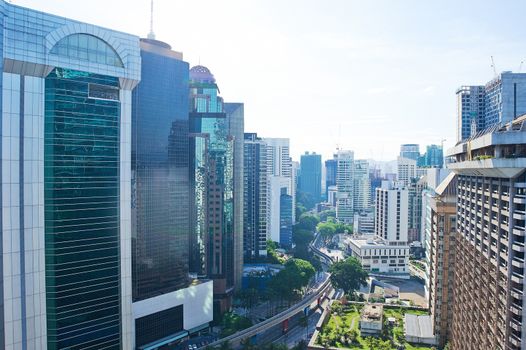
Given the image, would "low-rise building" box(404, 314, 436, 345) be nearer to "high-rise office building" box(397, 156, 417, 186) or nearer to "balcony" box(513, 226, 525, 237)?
"balcony" box(513, 226, 525, 237)

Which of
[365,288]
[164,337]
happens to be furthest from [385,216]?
[164,337]

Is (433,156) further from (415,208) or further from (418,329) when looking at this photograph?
(418,329)

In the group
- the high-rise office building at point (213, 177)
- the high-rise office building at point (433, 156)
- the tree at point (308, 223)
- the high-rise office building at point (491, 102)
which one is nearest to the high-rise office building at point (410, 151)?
the high-rise office building at point (433, 156)

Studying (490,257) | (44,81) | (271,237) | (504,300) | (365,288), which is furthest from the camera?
(271,237)

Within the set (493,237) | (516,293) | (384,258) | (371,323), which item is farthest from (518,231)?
(384,258)

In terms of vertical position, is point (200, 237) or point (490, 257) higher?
point (490, 257)

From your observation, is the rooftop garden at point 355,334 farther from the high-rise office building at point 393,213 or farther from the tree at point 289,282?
the high-rise office building at point 393,213

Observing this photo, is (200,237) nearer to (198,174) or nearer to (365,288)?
(198,174)

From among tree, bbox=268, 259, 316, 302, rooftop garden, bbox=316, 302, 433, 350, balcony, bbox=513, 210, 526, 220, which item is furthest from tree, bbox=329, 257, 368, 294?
balcony, bbox=513, 210, 526, 220
